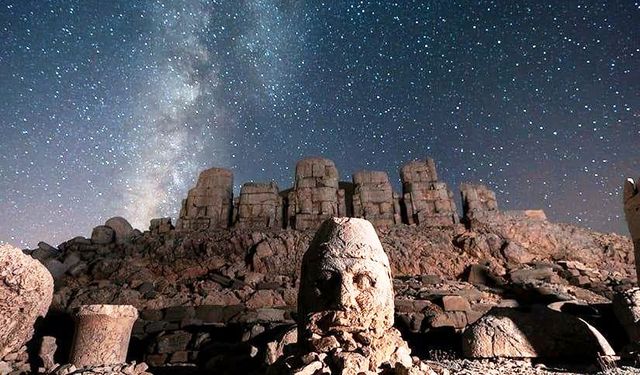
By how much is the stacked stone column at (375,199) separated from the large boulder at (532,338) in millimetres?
6349

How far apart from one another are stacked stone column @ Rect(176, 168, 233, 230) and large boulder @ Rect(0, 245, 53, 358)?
19.5ft

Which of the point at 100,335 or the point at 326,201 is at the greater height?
the point at 326,201

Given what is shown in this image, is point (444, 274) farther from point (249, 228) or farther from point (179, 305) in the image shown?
point (179, 305)

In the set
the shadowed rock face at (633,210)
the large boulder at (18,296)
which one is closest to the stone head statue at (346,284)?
the large boulder at (18,296)

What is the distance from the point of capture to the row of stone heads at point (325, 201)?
11766 mm

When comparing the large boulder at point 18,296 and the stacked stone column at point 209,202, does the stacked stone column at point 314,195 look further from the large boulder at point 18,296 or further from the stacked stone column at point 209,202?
the large boulder at point 18,296

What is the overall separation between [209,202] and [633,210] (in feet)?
35.3

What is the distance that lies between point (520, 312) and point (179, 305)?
639cm

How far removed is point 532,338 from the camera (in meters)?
5.04

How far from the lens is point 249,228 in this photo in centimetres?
1140

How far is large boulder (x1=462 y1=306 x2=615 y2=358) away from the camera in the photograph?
4.94m

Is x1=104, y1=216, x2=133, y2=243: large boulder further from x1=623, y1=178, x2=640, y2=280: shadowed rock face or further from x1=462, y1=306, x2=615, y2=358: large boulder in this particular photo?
x1=623, y1=178, x2=640, y2=280: shadowed rock face

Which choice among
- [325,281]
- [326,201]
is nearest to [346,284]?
[325,281]

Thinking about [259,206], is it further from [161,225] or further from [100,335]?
[100,335]
